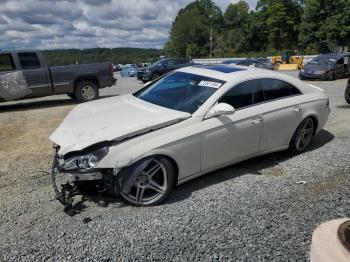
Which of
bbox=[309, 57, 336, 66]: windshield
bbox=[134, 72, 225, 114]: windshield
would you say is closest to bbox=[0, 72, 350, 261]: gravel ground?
bbox=[134, 72, 225, 114]: windshield

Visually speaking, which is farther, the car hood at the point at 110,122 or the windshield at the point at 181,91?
the windshield at the point at 181,91

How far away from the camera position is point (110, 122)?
4406 millimetres

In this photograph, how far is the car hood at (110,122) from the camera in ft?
13.2

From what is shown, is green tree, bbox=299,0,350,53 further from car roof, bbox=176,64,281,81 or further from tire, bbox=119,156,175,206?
tire, bbox=119,156,175,206

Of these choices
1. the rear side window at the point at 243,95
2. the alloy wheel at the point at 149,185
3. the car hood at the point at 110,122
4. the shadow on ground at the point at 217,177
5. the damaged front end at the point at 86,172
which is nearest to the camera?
the damaged front end at the point at 86,172

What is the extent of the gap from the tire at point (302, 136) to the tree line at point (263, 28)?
59546mm

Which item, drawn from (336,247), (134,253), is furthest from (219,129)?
(336,247)

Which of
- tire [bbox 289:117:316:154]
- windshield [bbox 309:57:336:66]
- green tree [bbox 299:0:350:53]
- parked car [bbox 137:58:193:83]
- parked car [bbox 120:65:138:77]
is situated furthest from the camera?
green tree [bbox 299:0:350:53]

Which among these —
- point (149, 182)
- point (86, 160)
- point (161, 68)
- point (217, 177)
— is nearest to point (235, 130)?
point (217, 177)

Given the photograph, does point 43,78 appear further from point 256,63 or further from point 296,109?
point 256,63

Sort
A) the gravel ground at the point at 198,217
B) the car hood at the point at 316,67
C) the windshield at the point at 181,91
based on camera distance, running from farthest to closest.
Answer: the car hood at the point at 316,67 < the windshield at the point at 181,91 < the gravel ground at the point at 198,217

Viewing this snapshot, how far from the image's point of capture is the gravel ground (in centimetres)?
337

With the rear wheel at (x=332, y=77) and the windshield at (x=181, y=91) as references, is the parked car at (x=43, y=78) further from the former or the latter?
the rear wheel at (x=332, y=77)

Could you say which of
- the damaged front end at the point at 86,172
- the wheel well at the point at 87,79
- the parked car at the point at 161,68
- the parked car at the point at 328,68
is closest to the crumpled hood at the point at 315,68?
the parked car at the point at 328,68
